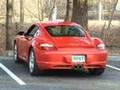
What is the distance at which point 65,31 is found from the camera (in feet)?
45.7

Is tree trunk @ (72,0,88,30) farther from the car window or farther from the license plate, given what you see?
the license plate

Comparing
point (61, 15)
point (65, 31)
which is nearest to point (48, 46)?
point (65, 31)

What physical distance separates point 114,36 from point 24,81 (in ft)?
51.8

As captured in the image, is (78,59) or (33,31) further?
(33,31)

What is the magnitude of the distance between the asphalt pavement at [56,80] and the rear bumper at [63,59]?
12.6 inches

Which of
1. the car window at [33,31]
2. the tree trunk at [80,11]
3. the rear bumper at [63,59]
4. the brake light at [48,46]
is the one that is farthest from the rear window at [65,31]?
the tree trunk at [80,11]

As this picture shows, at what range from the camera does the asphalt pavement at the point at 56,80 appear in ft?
37.7

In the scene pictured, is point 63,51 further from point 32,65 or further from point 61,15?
point 61,15

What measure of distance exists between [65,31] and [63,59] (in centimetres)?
135

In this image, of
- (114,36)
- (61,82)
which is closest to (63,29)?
(61,82)

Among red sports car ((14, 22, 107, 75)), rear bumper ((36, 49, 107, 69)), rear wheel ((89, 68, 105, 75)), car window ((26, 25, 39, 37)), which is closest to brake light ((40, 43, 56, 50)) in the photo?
red sports car ((14, 22, 107, 75))

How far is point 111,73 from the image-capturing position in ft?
46.4

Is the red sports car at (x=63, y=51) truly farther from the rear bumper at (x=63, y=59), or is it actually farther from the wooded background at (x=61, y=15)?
the wooded background at (x=61, y=15)

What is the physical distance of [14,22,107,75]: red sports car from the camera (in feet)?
42.0
